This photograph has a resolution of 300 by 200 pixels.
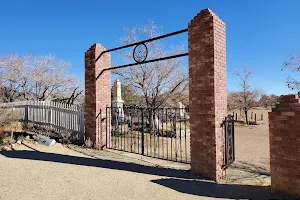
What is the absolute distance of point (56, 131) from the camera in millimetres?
9281

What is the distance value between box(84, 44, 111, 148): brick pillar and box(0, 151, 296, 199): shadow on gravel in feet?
4.69

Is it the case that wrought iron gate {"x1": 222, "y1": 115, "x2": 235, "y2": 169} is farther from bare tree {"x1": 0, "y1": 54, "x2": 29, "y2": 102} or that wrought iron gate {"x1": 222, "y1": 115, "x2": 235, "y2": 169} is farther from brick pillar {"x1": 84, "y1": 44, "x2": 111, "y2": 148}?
bare tree {"x1": 0, "y1": 54, "x2": 29, "y2": 102}

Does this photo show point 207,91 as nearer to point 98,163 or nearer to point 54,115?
point 98,163

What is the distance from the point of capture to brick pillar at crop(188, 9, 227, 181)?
14.3 ft

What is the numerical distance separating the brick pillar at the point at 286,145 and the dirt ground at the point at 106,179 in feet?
0.97

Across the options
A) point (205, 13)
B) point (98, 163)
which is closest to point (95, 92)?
point (98, 163)

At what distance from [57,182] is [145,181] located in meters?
1.72

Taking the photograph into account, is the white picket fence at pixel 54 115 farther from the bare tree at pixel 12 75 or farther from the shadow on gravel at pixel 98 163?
the bare tree at pixel 12 75

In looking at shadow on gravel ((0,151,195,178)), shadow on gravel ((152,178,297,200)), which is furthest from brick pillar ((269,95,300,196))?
shadow on gravel ((0,151,195,178))

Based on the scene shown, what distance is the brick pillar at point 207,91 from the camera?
4371mm

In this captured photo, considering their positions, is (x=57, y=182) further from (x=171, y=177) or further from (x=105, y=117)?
(x=105, y=117)

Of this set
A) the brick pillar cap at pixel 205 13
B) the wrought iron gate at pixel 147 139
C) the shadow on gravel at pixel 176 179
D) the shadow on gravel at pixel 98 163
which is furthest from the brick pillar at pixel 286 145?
the wrought iron gate at pixel 147 139

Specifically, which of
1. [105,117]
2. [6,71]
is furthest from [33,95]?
[105,117]

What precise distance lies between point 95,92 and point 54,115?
333 cm
